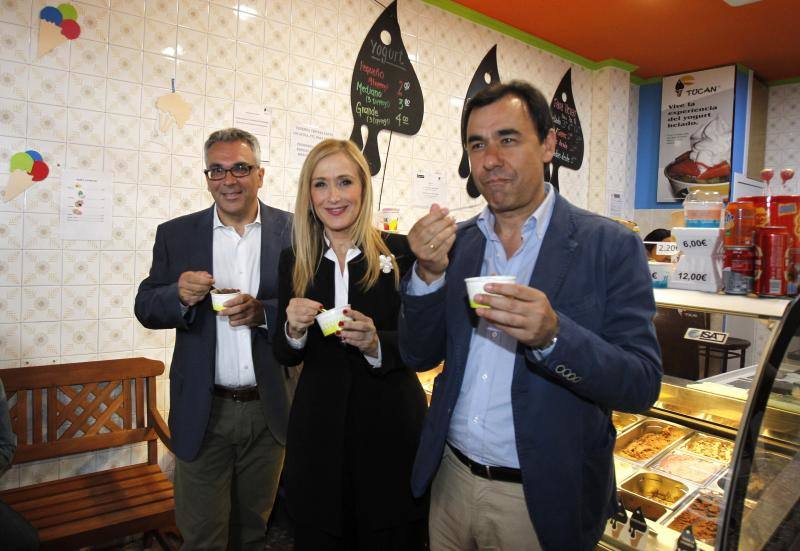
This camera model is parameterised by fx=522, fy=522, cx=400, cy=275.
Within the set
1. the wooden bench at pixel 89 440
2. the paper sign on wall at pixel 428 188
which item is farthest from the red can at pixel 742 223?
the paper sign on wall at pixel 428 188

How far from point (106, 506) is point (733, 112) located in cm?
701

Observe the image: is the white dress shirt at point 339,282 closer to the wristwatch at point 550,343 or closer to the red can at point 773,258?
the wristwatch at point 550,343

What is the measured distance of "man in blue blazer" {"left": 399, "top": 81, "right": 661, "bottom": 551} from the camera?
4.22 ft

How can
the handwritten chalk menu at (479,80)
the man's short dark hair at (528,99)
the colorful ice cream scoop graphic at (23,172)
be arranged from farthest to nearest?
the handwritten chalk menu at (479,80), the colorful ice cream scoop graphic at (23,172), the man's short dark hair at (528,99)

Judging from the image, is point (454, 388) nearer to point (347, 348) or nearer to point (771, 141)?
point (347, 348)

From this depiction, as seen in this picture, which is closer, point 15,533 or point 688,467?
point 15,533

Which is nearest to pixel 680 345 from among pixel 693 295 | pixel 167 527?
pixel 693 295

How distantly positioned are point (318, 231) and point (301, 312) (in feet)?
1.40

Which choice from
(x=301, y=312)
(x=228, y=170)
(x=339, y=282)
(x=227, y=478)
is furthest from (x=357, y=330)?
(x=227, y=478)

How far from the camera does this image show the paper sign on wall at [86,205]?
9.77 feet

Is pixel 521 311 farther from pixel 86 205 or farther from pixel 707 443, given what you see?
pixel 86 205

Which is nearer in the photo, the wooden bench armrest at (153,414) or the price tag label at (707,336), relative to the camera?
the price tag label at (707,336)

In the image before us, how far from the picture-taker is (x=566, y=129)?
5910 millimetres

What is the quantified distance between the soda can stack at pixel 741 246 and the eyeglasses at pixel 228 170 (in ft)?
6.46
